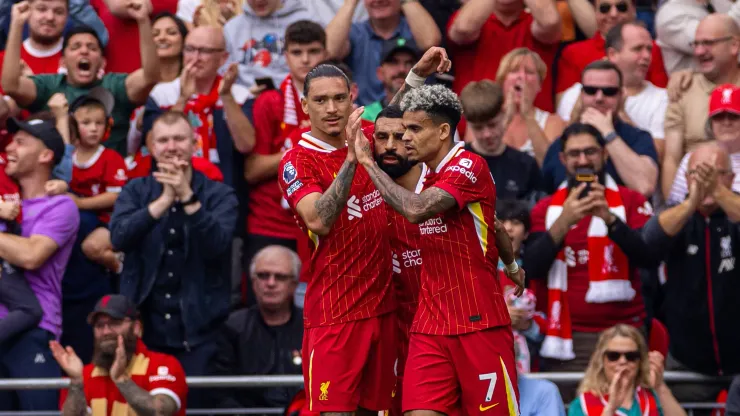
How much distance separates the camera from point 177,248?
12219 millimetres

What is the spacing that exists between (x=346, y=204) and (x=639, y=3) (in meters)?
6.83

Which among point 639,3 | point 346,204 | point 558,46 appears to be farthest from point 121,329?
point 639,3

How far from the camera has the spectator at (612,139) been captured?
41.4ft

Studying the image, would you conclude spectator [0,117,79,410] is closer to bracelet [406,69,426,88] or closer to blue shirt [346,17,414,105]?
blue shirt [346,17,414,105]

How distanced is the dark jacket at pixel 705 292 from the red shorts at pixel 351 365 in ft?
10.5

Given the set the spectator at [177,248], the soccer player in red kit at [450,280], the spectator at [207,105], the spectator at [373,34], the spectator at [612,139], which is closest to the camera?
the soccer player in red kit at [450,280]

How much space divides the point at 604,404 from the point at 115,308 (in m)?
3.88

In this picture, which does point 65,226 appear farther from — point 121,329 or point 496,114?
point 496,114

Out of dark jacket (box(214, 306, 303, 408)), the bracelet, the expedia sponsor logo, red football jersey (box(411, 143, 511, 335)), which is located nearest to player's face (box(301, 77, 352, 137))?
the bracelet

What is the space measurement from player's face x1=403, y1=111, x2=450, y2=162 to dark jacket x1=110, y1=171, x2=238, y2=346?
11.1 ft

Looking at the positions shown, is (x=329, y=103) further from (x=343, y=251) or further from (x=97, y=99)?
(x=97, y=99)

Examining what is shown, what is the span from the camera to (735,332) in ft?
37.7

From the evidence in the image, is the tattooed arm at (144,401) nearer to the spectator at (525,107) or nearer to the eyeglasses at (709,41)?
the spectator at (525,107)

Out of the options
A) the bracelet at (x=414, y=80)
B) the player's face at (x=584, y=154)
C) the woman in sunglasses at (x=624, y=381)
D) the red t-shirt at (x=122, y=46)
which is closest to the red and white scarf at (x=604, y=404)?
the woman in sunglasses at (x=624, y=381)
